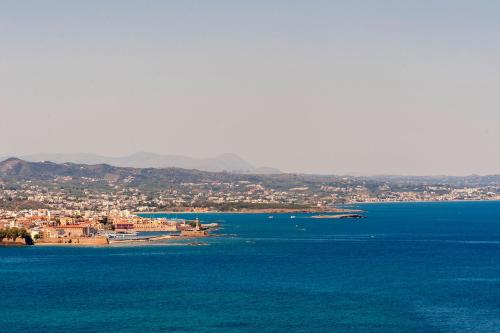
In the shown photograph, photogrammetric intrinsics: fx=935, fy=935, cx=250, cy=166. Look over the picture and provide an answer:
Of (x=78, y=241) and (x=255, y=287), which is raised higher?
(x=78, y=241)

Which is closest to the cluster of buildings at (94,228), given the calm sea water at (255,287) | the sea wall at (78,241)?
the sea wall at (78,241)

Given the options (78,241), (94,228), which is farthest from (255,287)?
(94,228)

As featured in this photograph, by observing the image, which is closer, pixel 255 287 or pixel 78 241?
pixel 255 287

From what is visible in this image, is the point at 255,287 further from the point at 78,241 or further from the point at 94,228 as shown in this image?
the point at 94,228

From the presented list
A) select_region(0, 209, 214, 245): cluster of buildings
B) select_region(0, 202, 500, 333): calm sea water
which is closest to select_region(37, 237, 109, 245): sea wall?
select_region(0, 209, 214, 245): cluster of buildings

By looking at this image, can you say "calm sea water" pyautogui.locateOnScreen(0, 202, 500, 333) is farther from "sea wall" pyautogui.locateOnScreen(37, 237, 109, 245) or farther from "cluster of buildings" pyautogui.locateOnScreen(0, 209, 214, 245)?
"cluster of buildings" pyautogui.locateOnScreen(0, 209, 214, 245)

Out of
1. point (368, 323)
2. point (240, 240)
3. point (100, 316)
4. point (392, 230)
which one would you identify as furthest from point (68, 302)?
point (392, 230)

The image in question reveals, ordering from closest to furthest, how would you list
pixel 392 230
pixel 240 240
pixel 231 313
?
1. pixel 231 313
2. pixel 240 240
3. pixel 392 230

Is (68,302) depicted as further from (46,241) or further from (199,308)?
(46,241)
